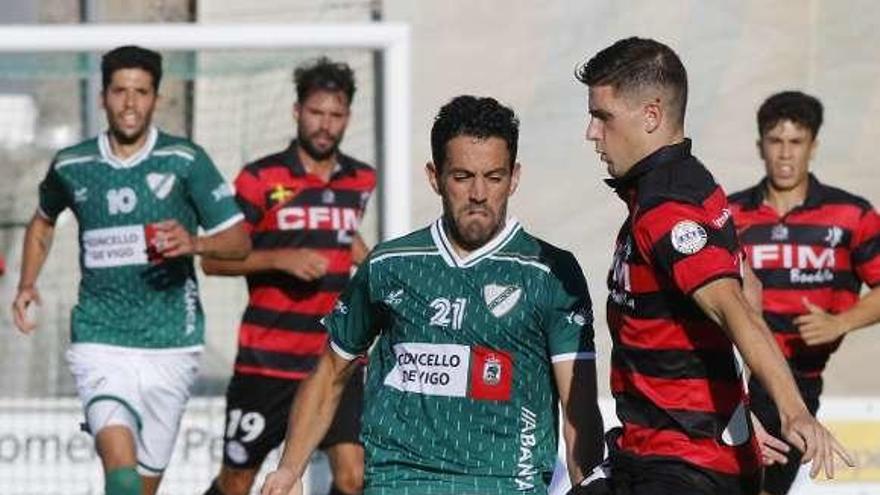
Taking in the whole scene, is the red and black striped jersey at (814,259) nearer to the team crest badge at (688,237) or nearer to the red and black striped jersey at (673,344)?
the red and black striped jersey at (673,344)

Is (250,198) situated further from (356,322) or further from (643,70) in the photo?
(643,70)

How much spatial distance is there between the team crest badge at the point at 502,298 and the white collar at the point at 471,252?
95mm

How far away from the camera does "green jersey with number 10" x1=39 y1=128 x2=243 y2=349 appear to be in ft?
28.2

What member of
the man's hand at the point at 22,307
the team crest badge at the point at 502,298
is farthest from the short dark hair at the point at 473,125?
the man's hand at the point at 22,307

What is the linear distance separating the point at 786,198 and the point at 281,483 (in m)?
4.10

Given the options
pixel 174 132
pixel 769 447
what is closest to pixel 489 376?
pixel 769 447

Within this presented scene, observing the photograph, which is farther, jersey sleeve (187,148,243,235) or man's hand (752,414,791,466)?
jersey sleeve (187,148,243,235)

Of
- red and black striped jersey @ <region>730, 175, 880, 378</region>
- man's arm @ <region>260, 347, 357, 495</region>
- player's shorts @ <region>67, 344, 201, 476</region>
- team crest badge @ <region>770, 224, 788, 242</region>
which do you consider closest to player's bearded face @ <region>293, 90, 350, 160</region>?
player's shorts @ <region>67, 344, 201, 476</region>

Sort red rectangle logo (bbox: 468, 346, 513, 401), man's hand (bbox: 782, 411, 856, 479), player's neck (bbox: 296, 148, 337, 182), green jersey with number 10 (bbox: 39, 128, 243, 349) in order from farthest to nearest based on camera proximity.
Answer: player's neck (bbox: 296, 148, 337, 182), green jersey with number 10 (bbox: 39, 128, 243, 349), red rectangle logo (bbox: 468, 346, 513, 401), man's hand (bbox: 782, 411, 856, 479)

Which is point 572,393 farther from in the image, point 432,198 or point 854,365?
point 854,365

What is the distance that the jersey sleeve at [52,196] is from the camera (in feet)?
28.8

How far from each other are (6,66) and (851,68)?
4904 mm

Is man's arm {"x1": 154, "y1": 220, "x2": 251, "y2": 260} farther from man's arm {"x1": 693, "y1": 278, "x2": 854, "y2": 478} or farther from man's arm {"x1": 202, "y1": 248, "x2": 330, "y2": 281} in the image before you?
man's arm {"x1": 693, "y1": 278, "x2": 854, "y2": 478}

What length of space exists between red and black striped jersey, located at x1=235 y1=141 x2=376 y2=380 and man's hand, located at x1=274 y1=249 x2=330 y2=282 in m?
0.22
